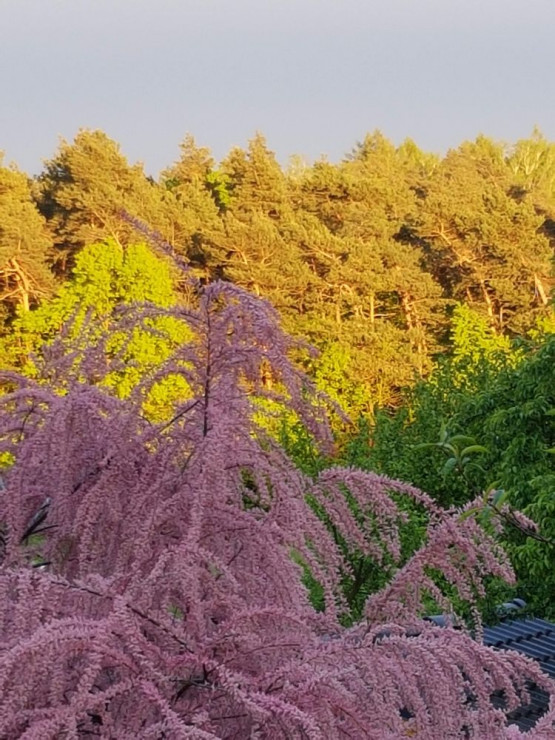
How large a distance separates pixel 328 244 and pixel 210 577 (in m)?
34.9

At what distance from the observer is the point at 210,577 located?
105 inches

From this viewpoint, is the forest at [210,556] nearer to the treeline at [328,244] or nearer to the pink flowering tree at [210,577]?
the pink flowering tree at [210,577]

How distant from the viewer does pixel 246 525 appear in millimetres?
2824

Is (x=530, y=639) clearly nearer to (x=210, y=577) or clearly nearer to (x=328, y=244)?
(x=210, y=577)

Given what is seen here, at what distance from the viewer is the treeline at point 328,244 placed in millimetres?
36250

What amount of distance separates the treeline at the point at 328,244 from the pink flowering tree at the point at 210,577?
31.8 m

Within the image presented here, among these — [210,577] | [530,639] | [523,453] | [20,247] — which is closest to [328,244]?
[20,247]

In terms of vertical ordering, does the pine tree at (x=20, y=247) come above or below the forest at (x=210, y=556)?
above

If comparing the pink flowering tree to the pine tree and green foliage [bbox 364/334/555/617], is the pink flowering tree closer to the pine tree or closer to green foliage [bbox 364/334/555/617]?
green foliage [bbox 364/334/555/617]

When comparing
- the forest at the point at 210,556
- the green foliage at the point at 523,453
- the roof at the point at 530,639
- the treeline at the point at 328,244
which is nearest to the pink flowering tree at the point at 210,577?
the forest at the point at 210,556

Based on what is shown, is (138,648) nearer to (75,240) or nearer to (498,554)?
(498,554)

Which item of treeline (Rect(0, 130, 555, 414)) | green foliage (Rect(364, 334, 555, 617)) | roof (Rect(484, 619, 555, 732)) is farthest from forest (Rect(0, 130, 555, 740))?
treeline (Rect(0, 130, 555, 414))

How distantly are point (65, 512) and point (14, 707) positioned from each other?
2.14 feet

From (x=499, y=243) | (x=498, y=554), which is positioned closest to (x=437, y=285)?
(x=499, y=243)
